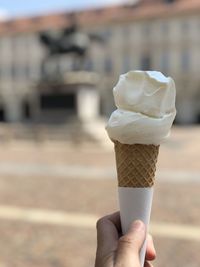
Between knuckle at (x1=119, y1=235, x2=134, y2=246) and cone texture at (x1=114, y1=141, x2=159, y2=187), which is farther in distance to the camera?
cone texture at (x1=114, y1=141, x2=159, y2=187)

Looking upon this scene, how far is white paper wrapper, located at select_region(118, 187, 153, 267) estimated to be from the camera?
1982 millimetres

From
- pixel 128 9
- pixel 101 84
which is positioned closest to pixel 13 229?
pixel 101 84

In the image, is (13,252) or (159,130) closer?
(159,130)

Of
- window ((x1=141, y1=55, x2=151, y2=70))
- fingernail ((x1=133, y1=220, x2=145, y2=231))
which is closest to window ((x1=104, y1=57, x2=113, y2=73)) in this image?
window ((x1=141, y1=55, x2=151, y2=70))

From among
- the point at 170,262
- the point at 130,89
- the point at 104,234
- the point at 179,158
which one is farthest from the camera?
the point at 179,158

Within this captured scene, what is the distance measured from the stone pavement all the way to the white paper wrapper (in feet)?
11.9

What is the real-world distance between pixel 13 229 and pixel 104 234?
5.34 m

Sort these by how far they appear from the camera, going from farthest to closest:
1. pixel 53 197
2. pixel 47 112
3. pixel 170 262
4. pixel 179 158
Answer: pixel 47 112, pixel 179 158, pixel 53 197, pixel 170 262

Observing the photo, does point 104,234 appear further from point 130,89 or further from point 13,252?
point 13,252

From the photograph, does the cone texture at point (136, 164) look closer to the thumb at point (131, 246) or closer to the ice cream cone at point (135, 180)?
the ice cream cone at point (135, 180)

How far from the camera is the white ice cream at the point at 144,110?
2039 millimetres

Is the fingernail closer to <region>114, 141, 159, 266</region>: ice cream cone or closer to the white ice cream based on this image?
<region>114, 141, 159, 266</region>: ice cream cone

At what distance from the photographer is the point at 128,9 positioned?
194 ft

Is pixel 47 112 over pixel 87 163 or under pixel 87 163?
under
